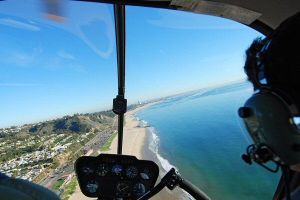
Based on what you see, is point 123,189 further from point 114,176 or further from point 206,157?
point 206,157

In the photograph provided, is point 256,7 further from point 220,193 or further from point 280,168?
point 220,193

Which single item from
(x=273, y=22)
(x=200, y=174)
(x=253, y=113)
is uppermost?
(x=273, y=22)

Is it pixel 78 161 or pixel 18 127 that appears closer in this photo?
pixel 78 161

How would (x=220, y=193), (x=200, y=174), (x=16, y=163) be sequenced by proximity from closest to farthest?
(x=16, y=163) → (x=220, y=193) → (x=200, y=174)

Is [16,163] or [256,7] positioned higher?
[256,7]

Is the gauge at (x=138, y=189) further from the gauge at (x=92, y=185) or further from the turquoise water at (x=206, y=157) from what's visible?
the turquoise water at (x=206, y=157)

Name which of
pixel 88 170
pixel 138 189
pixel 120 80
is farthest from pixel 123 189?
pixel 120 80

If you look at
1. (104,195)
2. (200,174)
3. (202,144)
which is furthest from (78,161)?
(202,144)

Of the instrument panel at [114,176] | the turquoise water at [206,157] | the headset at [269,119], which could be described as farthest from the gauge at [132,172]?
the turquoise water at [206,157]
